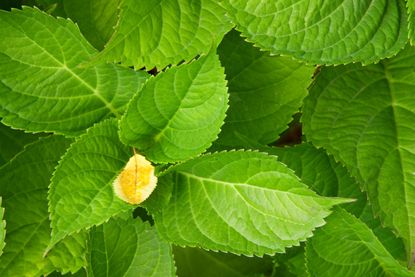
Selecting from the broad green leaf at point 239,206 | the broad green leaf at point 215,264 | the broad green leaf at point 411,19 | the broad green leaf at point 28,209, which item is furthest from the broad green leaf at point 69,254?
the broad green leaf at point 411,19

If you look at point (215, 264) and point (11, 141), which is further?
point (215, 264)

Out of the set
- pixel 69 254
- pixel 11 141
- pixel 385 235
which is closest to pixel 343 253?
pixel 385 235

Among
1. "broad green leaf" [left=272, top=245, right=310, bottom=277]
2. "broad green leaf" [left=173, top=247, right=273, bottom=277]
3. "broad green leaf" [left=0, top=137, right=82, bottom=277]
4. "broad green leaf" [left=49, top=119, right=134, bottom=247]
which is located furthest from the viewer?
"broad green leaf" [left=173, top=247, right=273, bottom=277]

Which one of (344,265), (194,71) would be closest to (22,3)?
(194,71)

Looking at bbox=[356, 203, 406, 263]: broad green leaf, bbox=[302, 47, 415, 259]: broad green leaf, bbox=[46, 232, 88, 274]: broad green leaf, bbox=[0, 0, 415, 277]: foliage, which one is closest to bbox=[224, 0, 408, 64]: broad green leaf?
bbox=[0, 0, 415, 277]: foliage

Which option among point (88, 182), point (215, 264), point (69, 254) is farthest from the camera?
point (215, 264)

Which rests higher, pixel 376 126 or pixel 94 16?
pixel 94 16

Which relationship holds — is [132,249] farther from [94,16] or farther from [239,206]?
[94,16]

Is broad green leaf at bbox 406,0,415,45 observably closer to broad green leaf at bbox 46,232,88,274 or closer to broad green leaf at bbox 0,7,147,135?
broad green leaf at bbox 0,7,147,135
